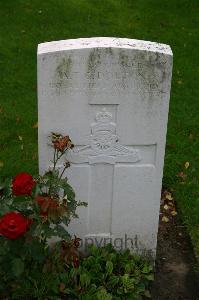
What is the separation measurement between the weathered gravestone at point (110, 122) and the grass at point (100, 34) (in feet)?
2.90

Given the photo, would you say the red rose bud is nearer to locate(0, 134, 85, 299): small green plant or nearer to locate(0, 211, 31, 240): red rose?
locate(0, 134, 85, 299): small green plant

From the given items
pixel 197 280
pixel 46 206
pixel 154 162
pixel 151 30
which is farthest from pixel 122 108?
pixel 151 30

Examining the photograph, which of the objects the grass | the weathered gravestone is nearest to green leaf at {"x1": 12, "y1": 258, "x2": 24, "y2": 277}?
the weathered gravestone

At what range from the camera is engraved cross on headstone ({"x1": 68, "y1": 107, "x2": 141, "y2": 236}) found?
12.8 feet

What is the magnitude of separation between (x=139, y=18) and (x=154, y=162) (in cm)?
625

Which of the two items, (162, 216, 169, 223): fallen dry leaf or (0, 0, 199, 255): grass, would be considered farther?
(0, 0, 199, 255): grass

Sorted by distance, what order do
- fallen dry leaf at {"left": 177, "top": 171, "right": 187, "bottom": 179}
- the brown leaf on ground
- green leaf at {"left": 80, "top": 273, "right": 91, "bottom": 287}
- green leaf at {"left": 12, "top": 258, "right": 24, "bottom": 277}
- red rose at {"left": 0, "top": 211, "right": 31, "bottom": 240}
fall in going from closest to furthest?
1. red rose at {"left": 0, "top": 211, "right": 31, "bottom": 240}
2. green leaf at {"left": 12, "top": 258, "right": 24, "bottom": 277}
3. green leaf at {"left": 80, "top": 273, "right": 91, "bottom": 287}
4. fallen dry leaf at {"left": 177, "top": 171, "right": 187, "bottom": 179}
5. the brown leaf on ground

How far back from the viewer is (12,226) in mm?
3176

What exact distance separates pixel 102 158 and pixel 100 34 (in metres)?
5.32

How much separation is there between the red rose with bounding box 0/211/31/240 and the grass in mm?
1992

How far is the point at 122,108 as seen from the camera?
384cm

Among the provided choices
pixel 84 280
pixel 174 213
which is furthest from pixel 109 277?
pixel 174 213

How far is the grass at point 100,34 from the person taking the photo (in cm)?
579

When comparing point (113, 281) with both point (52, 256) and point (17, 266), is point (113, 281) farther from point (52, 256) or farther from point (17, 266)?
point (17, 266)
